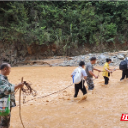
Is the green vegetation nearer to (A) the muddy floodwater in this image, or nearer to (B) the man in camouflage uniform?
(A) the muddy floodwater

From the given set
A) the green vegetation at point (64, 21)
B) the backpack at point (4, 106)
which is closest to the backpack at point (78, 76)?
the backpack at point (4, 106)

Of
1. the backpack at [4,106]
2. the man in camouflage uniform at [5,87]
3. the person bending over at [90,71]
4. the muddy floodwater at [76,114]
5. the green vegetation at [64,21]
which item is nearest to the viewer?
the man in camouflage uniform at [5,87]

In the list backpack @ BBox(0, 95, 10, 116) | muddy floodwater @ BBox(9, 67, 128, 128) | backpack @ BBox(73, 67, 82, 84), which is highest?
backpack @ BBox(73, 67, 82, 84)

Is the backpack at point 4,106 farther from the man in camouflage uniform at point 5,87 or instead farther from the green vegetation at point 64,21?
the green vegetation at point 64,21

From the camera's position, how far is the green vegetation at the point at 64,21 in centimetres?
1969

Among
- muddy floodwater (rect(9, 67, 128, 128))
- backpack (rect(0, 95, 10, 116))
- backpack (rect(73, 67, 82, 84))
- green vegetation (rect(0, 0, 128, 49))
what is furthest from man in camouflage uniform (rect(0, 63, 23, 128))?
green vegetation (rect(0, 0, 128, 49))

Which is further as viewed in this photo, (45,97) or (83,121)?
(45,97)

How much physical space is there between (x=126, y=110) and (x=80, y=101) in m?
1.49

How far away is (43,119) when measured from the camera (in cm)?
387

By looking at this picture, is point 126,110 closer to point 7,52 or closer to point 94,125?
point 94,125

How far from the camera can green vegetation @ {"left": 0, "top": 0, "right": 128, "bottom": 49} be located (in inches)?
775

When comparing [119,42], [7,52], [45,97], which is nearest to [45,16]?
[7,52]

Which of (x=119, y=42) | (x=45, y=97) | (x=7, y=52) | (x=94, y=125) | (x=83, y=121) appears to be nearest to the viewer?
(x=94, y=125)

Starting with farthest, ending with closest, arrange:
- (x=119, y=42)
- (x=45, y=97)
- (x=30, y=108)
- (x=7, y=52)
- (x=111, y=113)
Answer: (x=119, y=42), (x=7, y=52), (x=45, y=97), (x=30, y=108), (x=111, y=113)
